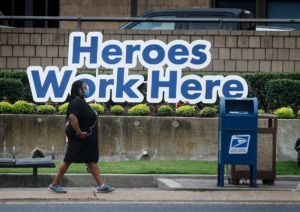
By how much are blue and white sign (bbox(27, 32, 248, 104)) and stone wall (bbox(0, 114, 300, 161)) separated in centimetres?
138

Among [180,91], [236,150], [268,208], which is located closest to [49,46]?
[180,91]

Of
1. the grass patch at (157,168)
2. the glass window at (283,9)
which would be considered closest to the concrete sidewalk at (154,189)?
the grass patch at (157,168)

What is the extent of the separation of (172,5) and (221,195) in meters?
15.1

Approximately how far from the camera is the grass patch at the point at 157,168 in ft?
57.7

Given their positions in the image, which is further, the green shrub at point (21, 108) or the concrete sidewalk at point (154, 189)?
the green shrub at point (21, 108)

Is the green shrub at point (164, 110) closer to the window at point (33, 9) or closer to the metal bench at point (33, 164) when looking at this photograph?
the metal bench at point (33, 164)

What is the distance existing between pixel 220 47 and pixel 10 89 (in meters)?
4.55

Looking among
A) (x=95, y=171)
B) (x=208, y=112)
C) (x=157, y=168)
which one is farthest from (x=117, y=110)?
(x=95, y=171)

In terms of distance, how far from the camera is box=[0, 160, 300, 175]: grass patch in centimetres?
1759

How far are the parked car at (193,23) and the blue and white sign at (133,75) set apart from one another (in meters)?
0.77

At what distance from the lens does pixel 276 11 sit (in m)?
30.5

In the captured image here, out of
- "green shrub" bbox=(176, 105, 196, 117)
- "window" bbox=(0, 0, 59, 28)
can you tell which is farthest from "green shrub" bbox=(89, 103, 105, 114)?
"window" bbox=(0, 0, 59, 28)

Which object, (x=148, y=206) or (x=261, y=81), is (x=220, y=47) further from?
(x=148, y=206)

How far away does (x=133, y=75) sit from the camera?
21.7 meters
